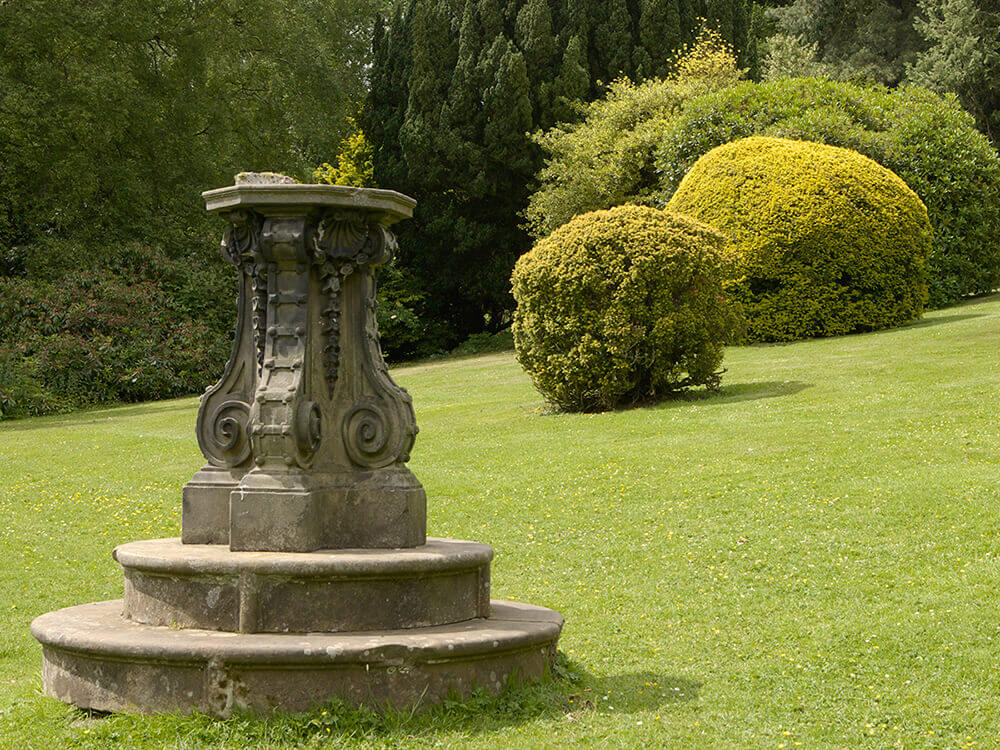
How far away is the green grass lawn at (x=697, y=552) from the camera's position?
199 inches

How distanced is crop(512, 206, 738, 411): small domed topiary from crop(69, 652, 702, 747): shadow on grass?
868 cm

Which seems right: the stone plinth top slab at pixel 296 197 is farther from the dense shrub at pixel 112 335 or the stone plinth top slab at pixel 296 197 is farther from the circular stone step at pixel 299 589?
the dense shrub at pixel 112 335

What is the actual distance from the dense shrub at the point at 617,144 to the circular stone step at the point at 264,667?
68.5 feet

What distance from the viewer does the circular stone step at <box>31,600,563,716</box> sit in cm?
485

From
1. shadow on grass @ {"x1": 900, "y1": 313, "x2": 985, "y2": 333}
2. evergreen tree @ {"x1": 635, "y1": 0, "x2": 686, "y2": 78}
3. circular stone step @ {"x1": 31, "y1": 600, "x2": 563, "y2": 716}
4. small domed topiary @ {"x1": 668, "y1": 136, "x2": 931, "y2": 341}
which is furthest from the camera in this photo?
evergreen tree @ {"x1": 635, "y1": 0, "x2": 686, "y2": 78}

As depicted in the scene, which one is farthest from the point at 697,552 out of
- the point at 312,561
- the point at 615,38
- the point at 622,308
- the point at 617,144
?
the point at 615,38

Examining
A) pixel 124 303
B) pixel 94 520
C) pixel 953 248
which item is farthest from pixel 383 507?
pixel 124 303

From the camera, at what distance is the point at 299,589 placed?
5.14 meters

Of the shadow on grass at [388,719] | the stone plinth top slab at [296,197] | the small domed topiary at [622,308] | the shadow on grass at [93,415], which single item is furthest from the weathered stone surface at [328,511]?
the shadow on grass at [93,415]

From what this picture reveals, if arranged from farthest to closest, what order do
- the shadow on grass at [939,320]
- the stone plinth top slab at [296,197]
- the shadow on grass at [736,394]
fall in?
the shadow on grass at [939,320] < the shadow on grass at [736,394] < the stone plinth top slab at [296,197]

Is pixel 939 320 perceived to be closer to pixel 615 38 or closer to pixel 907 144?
pixel 907 144

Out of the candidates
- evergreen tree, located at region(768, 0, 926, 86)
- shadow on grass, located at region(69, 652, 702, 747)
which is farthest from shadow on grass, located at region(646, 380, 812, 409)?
evergreen tree, located at region(768, 0, 926, 86)

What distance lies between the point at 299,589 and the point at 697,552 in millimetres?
3908

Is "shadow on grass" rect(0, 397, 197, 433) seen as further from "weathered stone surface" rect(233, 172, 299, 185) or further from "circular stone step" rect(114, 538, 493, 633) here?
"circular stone step" rect(114, 538, 493, 633)
